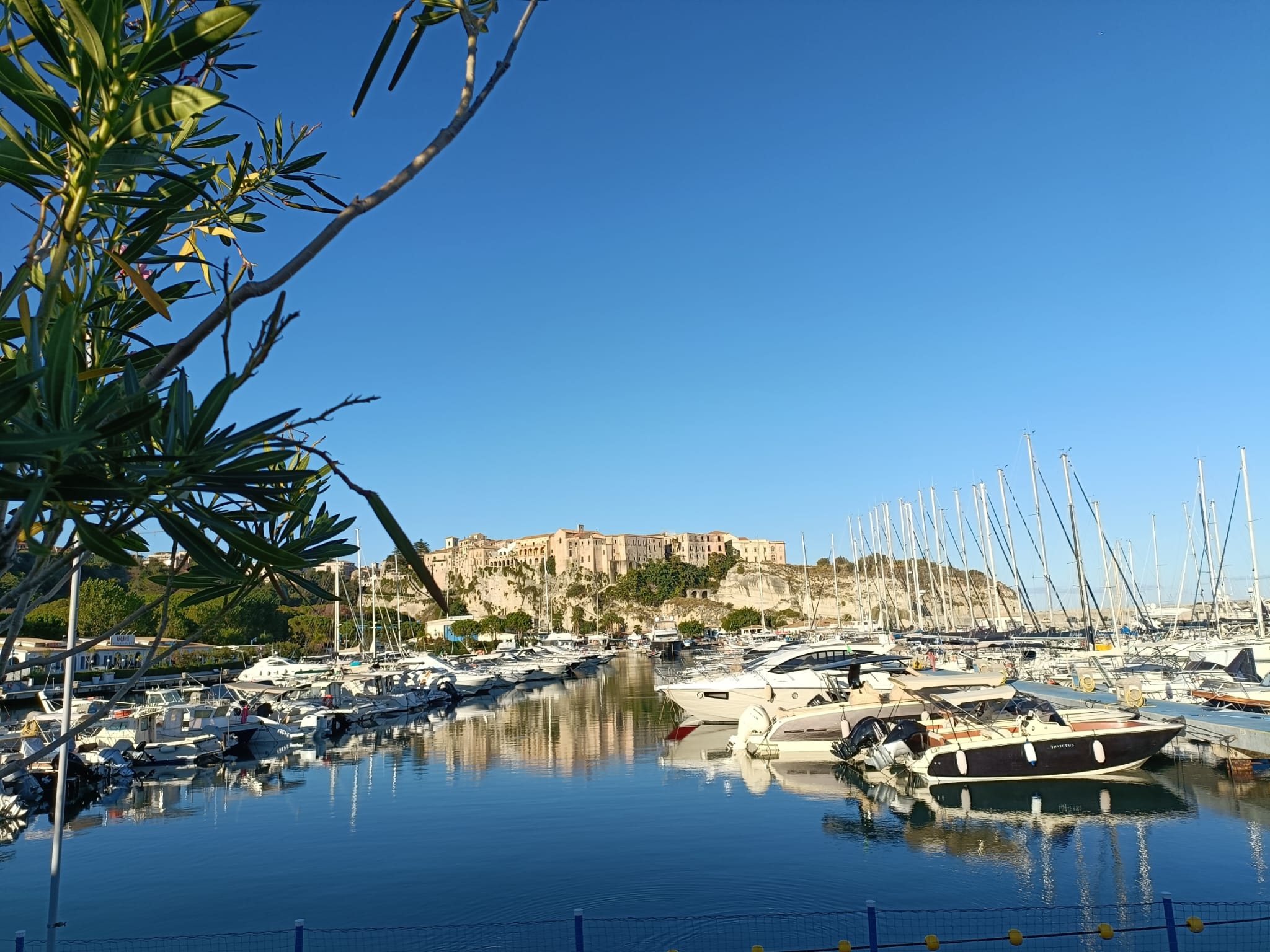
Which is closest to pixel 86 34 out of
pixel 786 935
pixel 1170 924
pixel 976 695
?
pixel 1170 924

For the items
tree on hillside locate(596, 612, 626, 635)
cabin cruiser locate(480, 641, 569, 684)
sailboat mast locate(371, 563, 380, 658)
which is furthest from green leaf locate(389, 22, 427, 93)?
tree on hillside locate(596, 612, 626, 635)

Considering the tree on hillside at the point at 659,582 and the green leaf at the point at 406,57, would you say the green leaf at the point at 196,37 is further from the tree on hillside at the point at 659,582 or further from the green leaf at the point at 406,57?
the tree on hillside at the point at 659,582

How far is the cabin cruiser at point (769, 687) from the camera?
99.4 feet

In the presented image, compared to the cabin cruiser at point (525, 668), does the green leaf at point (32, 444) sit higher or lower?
higher

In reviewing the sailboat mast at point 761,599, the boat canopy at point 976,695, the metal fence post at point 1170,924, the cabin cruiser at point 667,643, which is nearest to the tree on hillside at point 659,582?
the sailboat mast at point 761,599

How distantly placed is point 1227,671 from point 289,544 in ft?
106

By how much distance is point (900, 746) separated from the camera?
2288cm

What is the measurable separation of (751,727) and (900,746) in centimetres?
565

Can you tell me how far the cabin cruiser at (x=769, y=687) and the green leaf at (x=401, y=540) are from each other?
27.0 m

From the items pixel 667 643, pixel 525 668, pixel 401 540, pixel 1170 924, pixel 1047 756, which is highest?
pixel 401 540

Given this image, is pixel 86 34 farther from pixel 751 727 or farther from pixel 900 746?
pixel 751 727

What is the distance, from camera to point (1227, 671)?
1130 inches

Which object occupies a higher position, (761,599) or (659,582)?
(659,582)

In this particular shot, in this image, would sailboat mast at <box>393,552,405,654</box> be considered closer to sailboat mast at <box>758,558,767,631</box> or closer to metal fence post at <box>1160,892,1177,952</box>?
sailboat mast at <box>758,558,767,631</box>
